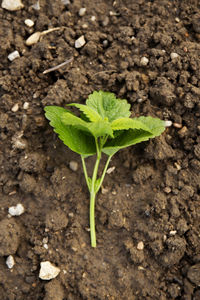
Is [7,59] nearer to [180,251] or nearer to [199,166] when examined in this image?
[199,166]

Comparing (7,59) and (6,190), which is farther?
(7,59)

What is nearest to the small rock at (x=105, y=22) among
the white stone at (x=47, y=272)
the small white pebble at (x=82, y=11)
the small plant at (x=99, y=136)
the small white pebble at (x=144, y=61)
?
the small white pebble at (x=82, y=11)

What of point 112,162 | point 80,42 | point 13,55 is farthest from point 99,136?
point 13,55

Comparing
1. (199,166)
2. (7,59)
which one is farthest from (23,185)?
(199,166)

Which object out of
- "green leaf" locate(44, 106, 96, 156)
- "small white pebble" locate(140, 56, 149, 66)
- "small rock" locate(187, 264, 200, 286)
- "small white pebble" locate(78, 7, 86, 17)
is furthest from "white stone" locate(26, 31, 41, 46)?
"small rock" locate(187, 264, 200, 286)

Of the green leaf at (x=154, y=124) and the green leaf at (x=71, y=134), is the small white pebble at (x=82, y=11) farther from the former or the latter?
the green leaf at (x=154, y=124)

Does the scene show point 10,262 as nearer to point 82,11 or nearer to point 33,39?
point 33,39
